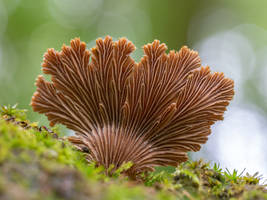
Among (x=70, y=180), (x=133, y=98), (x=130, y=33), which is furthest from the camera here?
(x=130, y=33)

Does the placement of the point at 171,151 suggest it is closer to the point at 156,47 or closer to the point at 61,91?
the point at 156,47

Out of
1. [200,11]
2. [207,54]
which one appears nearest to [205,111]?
[200,11]

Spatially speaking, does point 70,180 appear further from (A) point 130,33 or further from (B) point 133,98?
(A) point 130,33

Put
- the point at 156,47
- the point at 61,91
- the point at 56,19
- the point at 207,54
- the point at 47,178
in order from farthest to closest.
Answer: the point at 56,19 → the point at 207,54 → the point at 61,91 → the point at 156,47 → the point at 47,178

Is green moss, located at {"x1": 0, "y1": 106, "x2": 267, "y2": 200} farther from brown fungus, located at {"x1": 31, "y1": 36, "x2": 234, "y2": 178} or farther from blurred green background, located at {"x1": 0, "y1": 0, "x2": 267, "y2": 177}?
blurred green background, located at {"x1": 0, "y1": 0, "x2": 267, "y2": 177}

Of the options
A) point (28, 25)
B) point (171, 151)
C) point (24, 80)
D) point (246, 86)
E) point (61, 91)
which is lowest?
point (171, 151)

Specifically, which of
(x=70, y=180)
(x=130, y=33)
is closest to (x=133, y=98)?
(x=70, y=180)
